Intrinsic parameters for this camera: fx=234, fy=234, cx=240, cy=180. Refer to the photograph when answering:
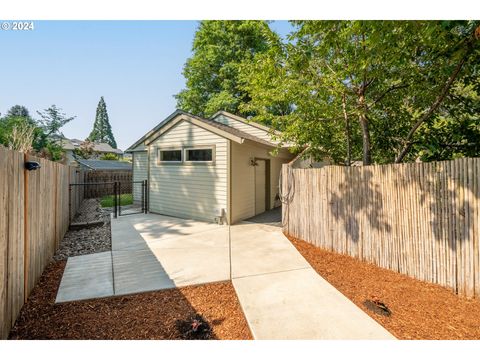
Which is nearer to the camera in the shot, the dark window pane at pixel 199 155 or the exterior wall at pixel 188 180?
the exterior wall at pixel 188 180

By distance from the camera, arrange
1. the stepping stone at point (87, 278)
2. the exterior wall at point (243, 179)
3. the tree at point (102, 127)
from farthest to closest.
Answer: the tree at point (102, 127), the exterior wall at point (243, 179), the stepping stone at point (87, 278)

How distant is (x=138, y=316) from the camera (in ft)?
9.31

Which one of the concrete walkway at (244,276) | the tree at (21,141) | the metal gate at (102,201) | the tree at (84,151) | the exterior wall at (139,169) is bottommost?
the concrete walkway at (244,276)

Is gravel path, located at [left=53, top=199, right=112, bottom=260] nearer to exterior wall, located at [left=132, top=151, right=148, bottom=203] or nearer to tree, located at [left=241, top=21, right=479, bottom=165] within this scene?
exterior wall, located at [left=132, top=151, right=148, bottom=203]

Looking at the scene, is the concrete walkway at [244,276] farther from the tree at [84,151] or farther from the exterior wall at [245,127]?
the tree at [84,151]

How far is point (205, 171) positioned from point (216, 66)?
1573cm

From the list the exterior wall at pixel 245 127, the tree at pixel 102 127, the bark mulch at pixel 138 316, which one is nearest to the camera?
the bark mulch at pixel 138 316

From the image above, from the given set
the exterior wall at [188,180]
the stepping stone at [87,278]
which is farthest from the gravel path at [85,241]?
the exterior wall at [188,180]

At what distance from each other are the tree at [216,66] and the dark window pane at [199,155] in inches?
423

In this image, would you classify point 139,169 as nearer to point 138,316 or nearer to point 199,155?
point 199,155

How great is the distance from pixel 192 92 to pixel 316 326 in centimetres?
2161

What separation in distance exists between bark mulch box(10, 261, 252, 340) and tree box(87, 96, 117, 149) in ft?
233

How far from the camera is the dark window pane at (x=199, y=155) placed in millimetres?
8258
